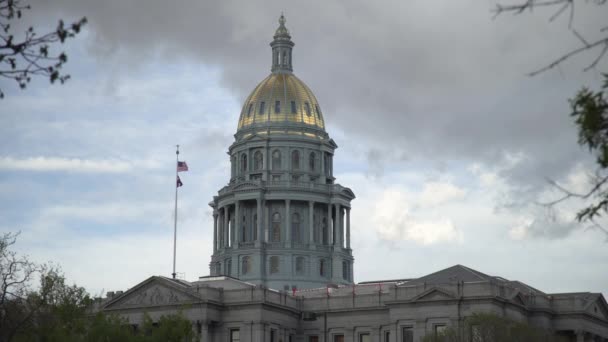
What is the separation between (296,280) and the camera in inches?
5965

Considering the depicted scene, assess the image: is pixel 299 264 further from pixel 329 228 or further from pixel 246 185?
pixel 246 185

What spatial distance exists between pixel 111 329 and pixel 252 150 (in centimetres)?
7477

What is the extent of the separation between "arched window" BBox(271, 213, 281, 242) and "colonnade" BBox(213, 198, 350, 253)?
0.57 metres

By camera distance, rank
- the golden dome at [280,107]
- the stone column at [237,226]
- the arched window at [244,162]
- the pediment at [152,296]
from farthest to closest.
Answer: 1. the arched window at [244,162]
2. the golden dome at [280,107]
3. the stone column at [237,226]
4. the pediment at [152,296]

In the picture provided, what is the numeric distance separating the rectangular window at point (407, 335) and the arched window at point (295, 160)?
148ft

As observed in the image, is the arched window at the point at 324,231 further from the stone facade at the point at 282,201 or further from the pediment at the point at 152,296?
the pediment at the point at 152,296

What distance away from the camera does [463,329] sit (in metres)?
101

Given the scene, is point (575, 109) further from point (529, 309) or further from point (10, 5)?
point (529, 309)

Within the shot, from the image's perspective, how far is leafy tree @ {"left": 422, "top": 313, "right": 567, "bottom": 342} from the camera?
95.7 metres

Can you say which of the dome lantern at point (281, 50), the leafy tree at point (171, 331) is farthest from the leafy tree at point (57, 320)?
the dome lantern at point (281, 50)

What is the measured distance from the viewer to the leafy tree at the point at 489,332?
314 feet

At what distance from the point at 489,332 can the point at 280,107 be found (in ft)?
225

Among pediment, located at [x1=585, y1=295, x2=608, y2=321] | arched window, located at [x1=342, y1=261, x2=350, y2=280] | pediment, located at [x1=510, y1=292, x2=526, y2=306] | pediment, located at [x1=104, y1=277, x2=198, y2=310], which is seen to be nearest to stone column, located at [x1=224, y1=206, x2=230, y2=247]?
arched window, located at [x1=342, y1=261, x2=350, y2=280]

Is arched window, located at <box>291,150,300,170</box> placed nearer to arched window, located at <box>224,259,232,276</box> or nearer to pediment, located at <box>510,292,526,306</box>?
arched window, located at <box>224,259,232,276</box>
